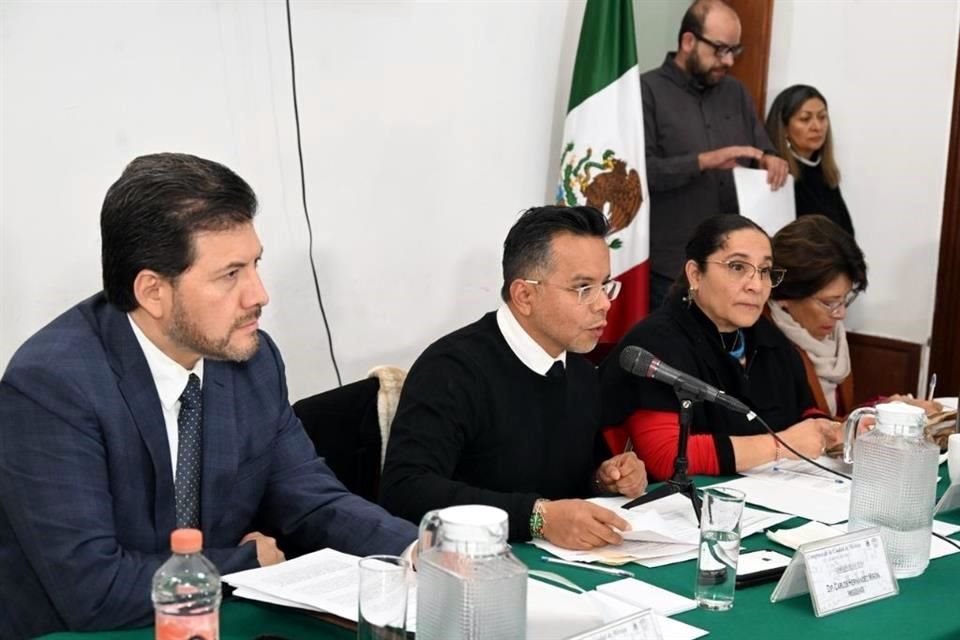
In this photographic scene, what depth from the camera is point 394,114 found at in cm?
386

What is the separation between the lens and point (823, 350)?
359 cm

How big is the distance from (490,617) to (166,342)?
0.87m

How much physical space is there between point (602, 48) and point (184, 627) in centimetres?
319

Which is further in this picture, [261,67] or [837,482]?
[261,67]

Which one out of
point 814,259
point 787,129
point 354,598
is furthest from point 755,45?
point 354,598

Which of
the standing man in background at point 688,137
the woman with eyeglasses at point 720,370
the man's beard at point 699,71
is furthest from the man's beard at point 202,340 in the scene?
the man's beard at point 699,71

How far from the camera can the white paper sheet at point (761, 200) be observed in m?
4.42

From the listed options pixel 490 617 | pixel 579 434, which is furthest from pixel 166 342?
pixel 579 434

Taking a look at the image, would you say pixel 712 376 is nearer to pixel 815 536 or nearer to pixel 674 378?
pixel 674 378

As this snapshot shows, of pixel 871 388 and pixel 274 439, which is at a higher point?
pixel 274 439

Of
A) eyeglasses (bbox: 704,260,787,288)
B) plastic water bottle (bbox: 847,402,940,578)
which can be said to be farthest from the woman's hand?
plastic water bottle (bbox: 847,402,940,578)

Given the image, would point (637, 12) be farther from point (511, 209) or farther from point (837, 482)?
point (837, 482)

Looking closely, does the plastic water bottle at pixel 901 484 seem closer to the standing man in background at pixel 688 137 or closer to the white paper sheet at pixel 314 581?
the white paper sheet at pixel 314 581

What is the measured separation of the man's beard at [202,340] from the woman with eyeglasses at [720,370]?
1.12 m
